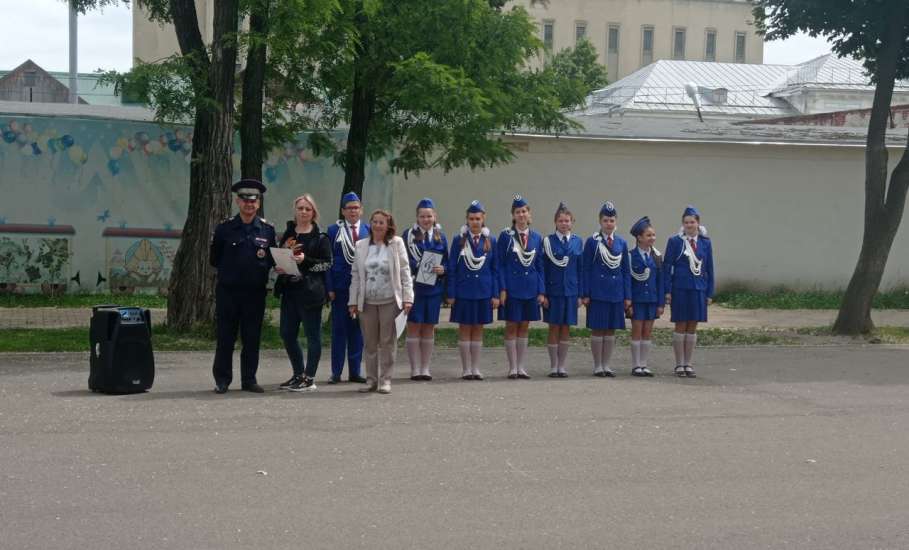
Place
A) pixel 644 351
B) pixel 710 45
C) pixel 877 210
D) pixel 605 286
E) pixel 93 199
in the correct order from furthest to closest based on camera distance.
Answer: pixel 710 45 < pixel 93 199 < pixel 877 210 < pixel 644 351 < pixel 605 286

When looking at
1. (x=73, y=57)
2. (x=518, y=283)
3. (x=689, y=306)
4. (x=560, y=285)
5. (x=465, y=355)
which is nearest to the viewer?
(x=465, y=355)

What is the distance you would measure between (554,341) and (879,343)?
20.0 feet

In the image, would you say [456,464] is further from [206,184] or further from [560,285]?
[206,184]

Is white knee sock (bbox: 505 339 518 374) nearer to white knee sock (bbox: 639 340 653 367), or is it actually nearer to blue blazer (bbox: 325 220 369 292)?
white knee sock (bbox: 639 340 653 367)

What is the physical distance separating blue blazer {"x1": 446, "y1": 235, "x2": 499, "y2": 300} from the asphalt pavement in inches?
35.7

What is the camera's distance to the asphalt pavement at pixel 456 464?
6.72 m

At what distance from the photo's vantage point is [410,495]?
24.6 ft

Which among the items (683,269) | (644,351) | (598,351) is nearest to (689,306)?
(683,269)

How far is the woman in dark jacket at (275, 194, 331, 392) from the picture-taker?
37.9 ft

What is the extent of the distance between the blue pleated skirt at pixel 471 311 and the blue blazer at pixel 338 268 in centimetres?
124

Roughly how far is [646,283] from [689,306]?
0.53 metres

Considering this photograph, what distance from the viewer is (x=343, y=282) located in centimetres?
1206

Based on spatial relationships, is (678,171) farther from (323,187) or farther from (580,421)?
(580,421)

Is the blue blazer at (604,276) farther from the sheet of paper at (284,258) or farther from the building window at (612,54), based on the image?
the building window at (612,54)
